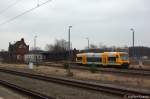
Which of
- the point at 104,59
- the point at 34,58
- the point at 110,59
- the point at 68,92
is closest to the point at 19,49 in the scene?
the point at 34,58

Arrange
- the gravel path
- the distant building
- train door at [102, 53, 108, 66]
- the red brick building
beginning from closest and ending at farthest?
the gravel path
train door at [102, 53, 108, 66]
the distant building
the red brick building

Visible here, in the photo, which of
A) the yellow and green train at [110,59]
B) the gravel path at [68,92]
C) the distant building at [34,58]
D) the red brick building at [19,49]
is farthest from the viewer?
the red brick building at [19,49]

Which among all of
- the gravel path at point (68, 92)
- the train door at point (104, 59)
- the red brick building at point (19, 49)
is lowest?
the gravel path at point (68, 92)

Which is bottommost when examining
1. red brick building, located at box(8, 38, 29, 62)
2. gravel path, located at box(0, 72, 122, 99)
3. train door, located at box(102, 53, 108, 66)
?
gravel path, located at box(0, 72, 122, 99)

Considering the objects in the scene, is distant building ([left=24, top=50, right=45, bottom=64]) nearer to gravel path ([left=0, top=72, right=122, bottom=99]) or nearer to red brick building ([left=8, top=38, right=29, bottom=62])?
red brick building ([left=8, top=38, right=29, bottom=62])

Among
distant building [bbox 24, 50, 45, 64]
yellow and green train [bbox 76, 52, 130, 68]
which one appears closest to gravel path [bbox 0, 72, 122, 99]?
yellow and green train [bbox 76, 52, 130, 68]

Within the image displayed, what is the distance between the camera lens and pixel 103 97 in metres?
16.4

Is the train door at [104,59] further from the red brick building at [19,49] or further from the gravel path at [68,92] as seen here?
the red brick building at [19,49]

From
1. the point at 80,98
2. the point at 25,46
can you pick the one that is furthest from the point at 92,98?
the point at 25,46

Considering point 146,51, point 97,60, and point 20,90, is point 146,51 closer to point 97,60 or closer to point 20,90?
point 97,60

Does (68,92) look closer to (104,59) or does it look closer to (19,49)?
(104,59)

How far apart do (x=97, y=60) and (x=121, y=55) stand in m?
5.48

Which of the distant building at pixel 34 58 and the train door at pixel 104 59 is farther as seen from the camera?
the distant building at pixel 34 58

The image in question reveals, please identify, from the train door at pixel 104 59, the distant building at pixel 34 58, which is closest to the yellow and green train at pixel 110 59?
the train door at pixel 104 59
